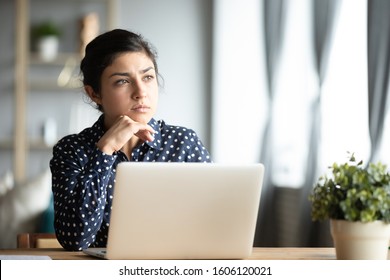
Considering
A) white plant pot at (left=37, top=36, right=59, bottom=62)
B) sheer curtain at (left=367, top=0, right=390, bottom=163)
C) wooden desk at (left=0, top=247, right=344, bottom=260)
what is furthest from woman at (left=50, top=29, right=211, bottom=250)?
white plant pot at (left=37, top=36, right=59, bottom=62)

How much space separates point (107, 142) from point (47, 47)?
189 inches

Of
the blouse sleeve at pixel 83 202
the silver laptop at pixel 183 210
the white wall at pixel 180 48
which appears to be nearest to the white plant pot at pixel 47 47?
the white wall at pixel 180 48

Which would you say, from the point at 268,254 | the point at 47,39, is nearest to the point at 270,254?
the point at 268,254

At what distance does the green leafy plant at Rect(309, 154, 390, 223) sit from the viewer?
1.78 metres

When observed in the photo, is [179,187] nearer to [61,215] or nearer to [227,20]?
[61,215]

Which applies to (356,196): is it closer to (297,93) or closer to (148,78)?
(148,78)

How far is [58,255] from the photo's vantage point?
1.98m

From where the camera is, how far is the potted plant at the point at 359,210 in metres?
1.79

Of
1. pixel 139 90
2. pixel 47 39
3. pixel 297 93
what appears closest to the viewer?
pixel 139 90

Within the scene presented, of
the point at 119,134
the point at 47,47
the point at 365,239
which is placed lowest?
the point at 365,239

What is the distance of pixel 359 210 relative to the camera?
180 cm

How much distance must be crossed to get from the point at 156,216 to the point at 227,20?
16.7 feet

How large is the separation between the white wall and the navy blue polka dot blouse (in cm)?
429

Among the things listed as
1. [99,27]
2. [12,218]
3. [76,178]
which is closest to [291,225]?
[12,218]
